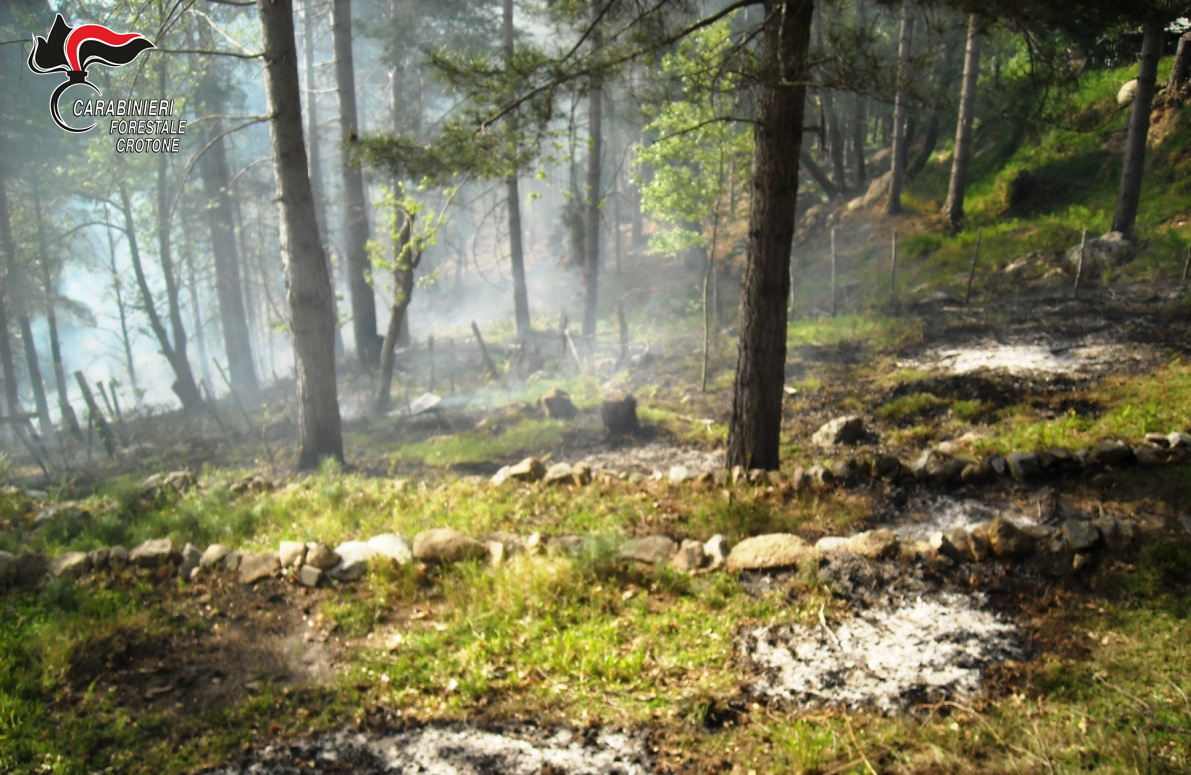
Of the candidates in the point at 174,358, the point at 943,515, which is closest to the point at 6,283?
the point at 174,358

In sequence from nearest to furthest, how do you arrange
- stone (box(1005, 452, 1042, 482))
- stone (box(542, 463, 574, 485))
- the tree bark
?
1. stone (box(1005, 452, 1042, 482))
2. stone (box(542, 463, 574, 485))
3. the tree bark

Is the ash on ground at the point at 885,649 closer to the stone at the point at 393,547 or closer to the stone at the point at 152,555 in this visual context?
the stone at the point at 393,547

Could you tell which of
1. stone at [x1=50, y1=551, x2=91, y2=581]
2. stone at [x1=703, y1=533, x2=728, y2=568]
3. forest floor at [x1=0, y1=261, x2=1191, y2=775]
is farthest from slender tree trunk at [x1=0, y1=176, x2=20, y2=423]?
stone at [x1=703, y1=533, x2=728, y2=568]

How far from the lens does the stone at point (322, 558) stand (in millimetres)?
5582

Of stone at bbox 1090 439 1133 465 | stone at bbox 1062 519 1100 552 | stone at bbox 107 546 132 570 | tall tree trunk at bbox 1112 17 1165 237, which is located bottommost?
stone at bbox 107 546 132 570

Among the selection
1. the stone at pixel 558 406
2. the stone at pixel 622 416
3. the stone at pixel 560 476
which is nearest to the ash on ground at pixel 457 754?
the stone at pixel 560 476

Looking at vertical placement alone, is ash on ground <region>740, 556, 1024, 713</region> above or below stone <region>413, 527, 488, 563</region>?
below

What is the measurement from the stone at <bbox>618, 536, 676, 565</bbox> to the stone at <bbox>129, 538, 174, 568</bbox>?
147 inches

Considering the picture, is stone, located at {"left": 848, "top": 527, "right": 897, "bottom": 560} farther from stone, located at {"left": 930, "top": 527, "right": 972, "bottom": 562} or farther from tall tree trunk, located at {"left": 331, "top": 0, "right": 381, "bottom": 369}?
tall tree trunk, located at {"left": 331, "top": 0, "right": 381, "bottom": 369}

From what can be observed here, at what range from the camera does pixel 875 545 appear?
509 centimetres

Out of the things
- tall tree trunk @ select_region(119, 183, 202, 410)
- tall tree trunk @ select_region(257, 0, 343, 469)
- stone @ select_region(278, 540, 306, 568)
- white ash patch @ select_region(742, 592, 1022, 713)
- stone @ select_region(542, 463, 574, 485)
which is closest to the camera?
white ash patch @ select_region(742, 592, 1022, 713)

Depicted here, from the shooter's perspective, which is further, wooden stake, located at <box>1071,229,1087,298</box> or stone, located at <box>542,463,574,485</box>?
wooden stake, located at <box>1071,229,1087,298</box>

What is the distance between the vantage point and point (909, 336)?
43.6 ft

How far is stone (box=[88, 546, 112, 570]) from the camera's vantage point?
5742 millimetres
